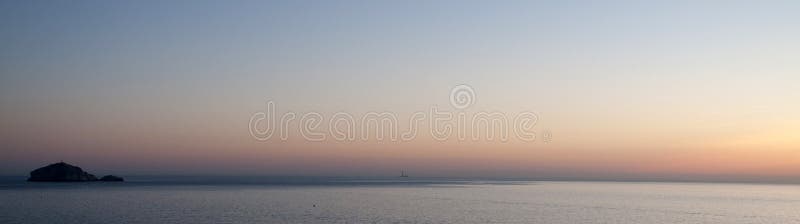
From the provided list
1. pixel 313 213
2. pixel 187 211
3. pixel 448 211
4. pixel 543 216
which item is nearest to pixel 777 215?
pixel 543 216

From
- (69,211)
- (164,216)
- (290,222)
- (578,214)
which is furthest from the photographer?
(578,214)

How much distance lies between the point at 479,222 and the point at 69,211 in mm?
52011

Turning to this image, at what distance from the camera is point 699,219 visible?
87.4 metres

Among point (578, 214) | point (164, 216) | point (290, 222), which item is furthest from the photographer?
A: point (578, 214)

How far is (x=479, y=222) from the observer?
7688cm

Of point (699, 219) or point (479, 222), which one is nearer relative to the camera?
point (479, 222)

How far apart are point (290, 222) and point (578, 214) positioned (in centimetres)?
4104

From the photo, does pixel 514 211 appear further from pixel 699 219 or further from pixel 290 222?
pixel 290 222

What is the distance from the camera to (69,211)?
282ft

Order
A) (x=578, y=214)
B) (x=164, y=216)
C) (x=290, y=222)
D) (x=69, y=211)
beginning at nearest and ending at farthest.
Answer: (x=290, y=222), (x=164, y=216), (x=69, y=211), (x=578, y=214)

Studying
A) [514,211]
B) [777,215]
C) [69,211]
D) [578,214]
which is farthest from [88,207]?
[777,215]

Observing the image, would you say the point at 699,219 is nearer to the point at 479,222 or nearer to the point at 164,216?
the point at 479,222

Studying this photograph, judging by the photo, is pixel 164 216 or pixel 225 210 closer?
pixel 164 216

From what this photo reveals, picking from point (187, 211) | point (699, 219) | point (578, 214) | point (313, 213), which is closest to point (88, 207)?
point (187, 211)
